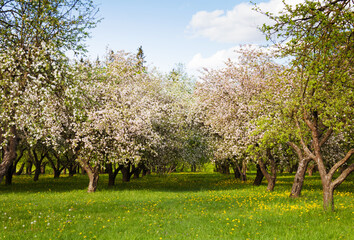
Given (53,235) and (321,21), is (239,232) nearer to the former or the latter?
(53,235)

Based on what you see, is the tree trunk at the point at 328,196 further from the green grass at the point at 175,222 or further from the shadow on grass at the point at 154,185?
the shadow on grass at the point at 154,185

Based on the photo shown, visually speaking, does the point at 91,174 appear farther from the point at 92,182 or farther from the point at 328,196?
the point at 328,196

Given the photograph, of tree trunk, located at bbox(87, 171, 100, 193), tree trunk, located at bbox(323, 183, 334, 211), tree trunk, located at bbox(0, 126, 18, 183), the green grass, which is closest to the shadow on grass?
tree trunk, located at bbox(87, 171, 100, 193)

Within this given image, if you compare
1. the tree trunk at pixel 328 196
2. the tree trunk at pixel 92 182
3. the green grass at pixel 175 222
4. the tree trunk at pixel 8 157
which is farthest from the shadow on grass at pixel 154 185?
the tree trunk at pixel 8 157

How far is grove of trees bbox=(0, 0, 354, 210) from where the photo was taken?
13.3m

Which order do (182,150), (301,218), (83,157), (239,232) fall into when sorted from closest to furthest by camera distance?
(239,232)
(301,218)
(83,157)
(182,150)

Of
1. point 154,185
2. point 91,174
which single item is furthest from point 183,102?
point 91,174

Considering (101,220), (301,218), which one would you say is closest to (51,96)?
(101,220)

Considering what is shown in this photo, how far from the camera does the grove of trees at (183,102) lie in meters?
13.3

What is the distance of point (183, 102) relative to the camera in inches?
1467

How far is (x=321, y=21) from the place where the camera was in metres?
11.5

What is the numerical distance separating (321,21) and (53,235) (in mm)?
12254

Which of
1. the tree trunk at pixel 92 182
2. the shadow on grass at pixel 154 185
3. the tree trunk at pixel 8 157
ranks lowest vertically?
the shadow on grass at pixel 154 185

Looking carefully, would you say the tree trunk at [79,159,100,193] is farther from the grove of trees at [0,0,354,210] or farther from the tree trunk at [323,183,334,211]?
the tree trunk at [323,183,334,211]
